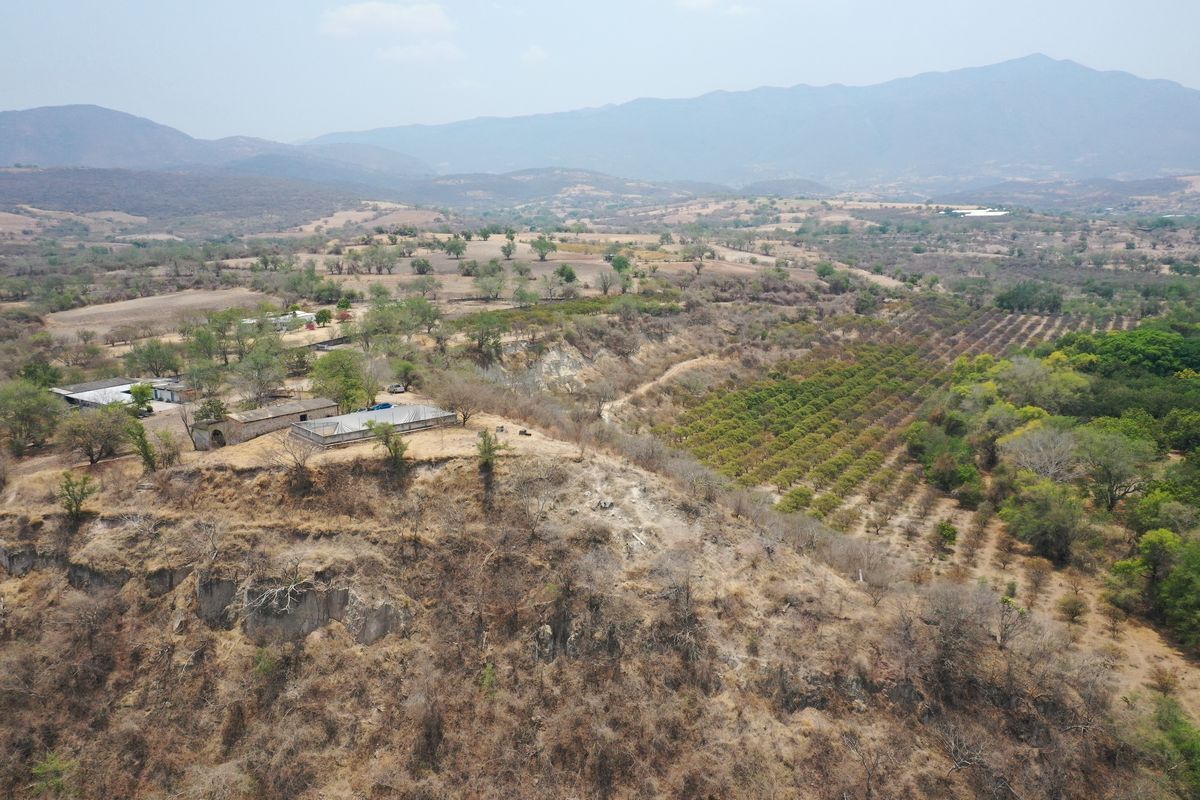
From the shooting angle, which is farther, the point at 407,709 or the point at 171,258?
the point at 171,258

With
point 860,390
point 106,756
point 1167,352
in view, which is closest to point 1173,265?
point 1167,352

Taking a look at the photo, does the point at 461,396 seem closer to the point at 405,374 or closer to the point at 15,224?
the point at 405,374

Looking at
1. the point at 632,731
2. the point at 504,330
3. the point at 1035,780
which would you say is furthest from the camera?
the point at 504,330

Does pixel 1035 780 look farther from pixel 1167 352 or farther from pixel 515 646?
pixel 1167 352

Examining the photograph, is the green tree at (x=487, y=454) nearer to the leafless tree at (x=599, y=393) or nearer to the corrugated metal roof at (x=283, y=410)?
the corrugated metal roof at (x=283, y=410)

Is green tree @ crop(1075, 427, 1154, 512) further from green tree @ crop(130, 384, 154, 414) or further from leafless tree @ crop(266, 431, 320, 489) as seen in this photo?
green tree @ crop(130, 384, 154, 414)

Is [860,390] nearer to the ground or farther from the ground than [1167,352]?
nearer to the ground
